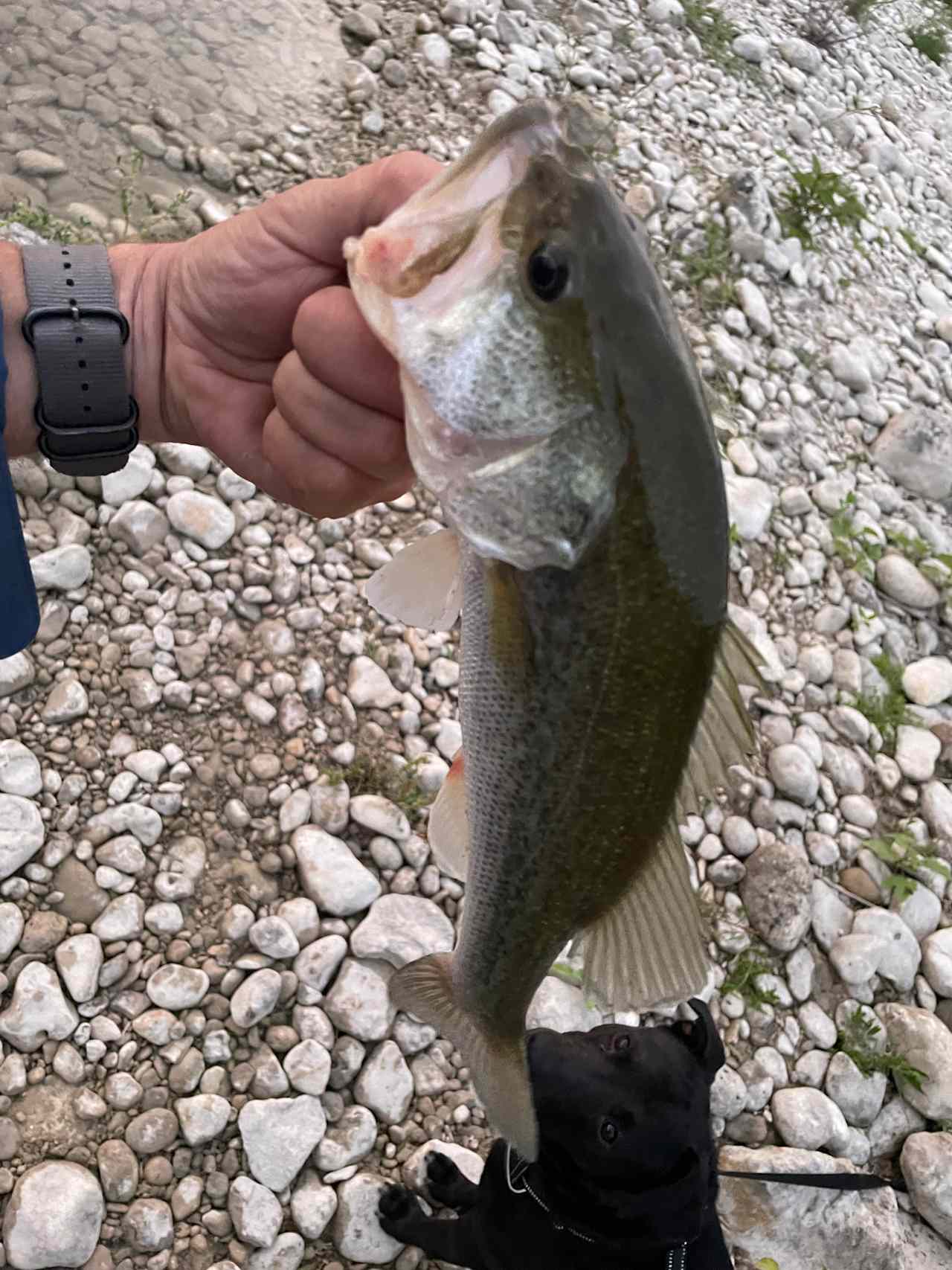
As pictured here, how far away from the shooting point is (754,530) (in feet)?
16.3

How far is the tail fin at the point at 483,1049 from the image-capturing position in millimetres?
2115

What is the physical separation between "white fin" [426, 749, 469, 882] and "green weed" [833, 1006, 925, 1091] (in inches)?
97.8

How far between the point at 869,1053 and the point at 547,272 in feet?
11.4

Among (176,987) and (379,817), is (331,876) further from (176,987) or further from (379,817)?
(176,987)

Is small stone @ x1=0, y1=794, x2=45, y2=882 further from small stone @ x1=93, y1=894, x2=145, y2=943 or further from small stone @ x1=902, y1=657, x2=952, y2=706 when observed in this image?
small stone @ x1=902, y1=657, x2=952, y2=706

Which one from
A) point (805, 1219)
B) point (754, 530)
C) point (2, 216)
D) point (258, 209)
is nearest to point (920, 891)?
point (805, 1219)

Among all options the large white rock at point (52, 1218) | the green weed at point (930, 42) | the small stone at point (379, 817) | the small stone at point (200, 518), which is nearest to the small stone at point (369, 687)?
the small stone at point (379, 817)

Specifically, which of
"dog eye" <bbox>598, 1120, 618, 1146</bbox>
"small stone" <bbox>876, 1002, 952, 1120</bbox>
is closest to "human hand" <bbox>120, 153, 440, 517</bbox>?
"dog eye" <bbox>598, 1120, 618, 1146</bbox>

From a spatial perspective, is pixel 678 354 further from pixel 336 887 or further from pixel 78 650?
pixel 78 650

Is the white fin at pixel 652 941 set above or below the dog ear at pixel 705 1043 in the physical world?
above

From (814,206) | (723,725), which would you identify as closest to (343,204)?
(723,725)

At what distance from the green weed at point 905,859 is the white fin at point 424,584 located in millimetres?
3205

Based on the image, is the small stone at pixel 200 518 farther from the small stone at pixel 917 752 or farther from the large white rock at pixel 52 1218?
the small stone at pixel 917 752

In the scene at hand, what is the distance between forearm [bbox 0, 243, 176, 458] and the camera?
2.22 m
